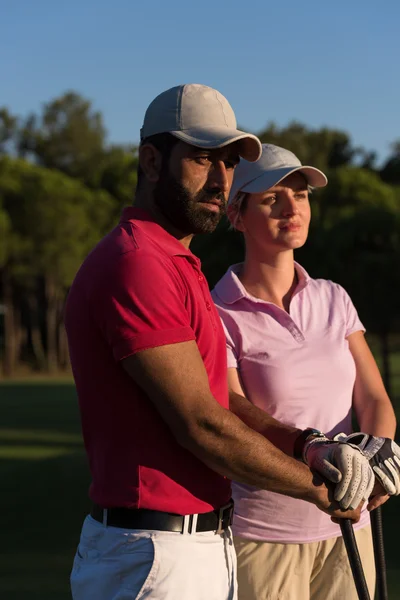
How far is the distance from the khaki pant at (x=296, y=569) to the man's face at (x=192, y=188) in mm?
1224

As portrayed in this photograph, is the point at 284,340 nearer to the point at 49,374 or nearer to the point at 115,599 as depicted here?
the point at 115,599

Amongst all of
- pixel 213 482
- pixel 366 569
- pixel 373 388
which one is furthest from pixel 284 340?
pixel 213 482

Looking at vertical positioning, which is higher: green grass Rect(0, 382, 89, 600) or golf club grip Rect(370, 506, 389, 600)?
golf club grip Rect(370, 506, 389, 600)

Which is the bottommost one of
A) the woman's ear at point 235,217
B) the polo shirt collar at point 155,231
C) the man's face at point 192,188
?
the woman's ear at point 235,217

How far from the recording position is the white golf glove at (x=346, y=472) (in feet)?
9.11

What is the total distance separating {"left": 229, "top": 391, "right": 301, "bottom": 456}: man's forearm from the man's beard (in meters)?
0.69

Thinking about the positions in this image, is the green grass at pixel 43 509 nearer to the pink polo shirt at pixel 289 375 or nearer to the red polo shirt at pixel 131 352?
the pink polo shirt at pixel 289 375

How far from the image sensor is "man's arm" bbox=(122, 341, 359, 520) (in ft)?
8.36

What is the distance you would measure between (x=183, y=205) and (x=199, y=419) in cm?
57

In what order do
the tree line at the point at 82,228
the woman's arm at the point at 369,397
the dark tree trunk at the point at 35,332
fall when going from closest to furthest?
1. the woman's arm at the point at 369,397
2. the tree line at the point at 82,228
3. the dark tree trunk at the point at 35,332

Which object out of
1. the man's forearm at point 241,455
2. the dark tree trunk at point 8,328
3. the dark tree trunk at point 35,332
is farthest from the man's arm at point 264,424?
the dark tree trunk at point 35,332

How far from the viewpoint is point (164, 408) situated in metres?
2.56

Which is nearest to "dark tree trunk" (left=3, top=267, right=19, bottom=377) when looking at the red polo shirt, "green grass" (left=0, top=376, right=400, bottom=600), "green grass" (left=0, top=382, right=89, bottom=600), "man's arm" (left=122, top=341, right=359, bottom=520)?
"green grass" (left=0, top=382, right=89, bottom=600)

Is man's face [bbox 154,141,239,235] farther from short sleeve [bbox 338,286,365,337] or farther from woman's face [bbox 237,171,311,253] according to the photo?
short sleeve [bbox 338,286,365,337]
